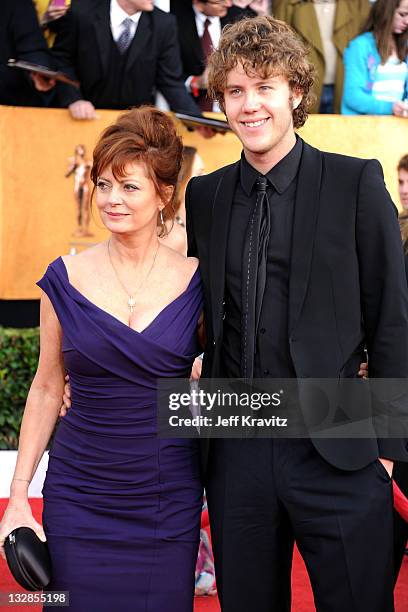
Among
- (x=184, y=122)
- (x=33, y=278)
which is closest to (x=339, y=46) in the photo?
(x=184, y=122)

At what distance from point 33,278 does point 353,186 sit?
3.54 meters

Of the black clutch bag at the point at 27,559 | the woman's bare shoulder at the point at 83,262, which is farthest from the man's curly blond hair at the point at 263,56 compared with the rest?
the black clutch bag at the point at 27,559

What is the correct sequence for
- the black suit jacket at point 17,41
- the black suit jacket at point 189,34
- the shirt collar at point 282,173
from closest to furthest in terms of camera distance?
the shirt collar at point 282,173, the black suit jacket at point 17,41, the black suit jacket at point 189,34

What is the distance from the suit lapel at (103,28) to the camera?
234 inches

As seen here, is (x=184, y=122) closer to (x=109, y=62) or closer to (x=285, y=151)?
(x=109, y=62)

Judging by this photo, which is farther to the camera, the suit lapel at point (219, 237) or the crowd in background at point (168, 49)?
the crowd in background at point (168, 49)

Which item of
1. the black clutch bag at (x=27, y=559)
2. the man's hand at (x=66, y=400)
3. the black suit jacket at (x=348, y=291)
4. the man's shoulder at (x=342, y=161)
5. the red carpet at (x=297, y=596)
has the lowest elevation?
the red carpet at (x=297, y=596)

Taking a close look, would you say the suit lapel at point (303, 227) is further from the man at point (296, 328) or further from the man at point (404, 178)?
the man at point (404, 178)

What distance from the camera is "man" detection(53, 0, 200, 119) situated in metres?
5.94

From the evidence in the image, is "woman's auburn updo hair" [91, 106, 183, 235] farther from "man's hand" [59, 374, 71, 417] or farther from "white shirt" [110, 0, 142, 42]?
"white shirt" [110, 0, 142, 42]

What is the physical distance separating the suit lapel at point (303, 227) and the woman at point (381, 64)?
358cm

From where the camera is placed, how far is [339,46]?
6.44 m

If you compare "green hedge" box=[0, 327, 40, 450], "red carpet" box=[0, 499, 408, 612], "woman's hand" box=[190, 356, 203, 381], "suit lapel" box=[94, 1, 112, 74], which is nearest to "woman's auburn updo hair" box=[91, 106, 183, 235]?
"woman's hand" box=[190, 356, 203, 381]

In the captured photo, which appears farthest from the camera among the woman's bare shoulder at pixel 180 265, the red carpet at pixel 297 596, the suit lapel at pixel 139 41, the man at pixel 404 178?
the suit lapel at pixel 139 41
